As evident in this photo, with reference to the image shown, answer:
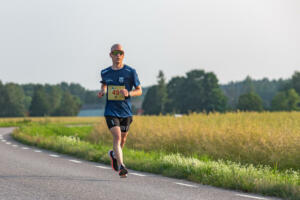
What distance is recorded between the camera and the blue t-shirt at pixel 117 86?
25.3ft

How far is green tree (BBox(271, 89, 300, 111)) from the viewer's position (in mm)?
88688

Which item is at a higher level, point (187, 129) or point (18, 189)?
point (187, 129)

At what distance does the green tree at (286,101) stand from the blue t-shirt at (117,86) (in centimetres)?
8462

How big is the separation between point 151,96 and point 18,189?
10840 centimetres

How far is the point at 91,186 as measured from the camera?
7719 mm

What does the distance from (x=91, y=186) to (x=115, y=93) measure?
1.62m

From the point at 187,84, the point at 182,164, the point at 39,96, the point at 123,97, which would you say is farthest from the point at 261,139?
the point at 39,96

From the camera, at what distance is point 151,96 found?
11569 cm

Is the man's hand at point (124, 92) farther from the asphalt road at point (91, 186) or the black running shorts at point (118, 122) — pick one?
the asphalt road at point (91, 186)

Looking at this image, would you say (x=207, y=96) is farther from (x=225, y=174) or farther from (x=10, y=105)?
(x=225, y=174)

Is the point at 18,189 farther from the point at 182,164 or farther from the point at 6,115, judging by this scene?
the point at 6,115


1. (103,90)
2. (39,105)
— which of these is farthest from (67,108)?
(103,90)

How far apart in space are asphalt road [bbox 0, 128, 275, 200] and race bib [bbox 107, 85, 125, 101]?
1492 millimetres

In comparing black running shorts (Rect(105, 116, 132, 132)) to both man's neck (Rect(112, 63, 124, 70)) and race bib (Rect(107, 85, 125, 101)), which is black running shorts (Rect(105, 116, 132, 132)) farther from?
man's neck (Rect(112, 63, 124, 70))
